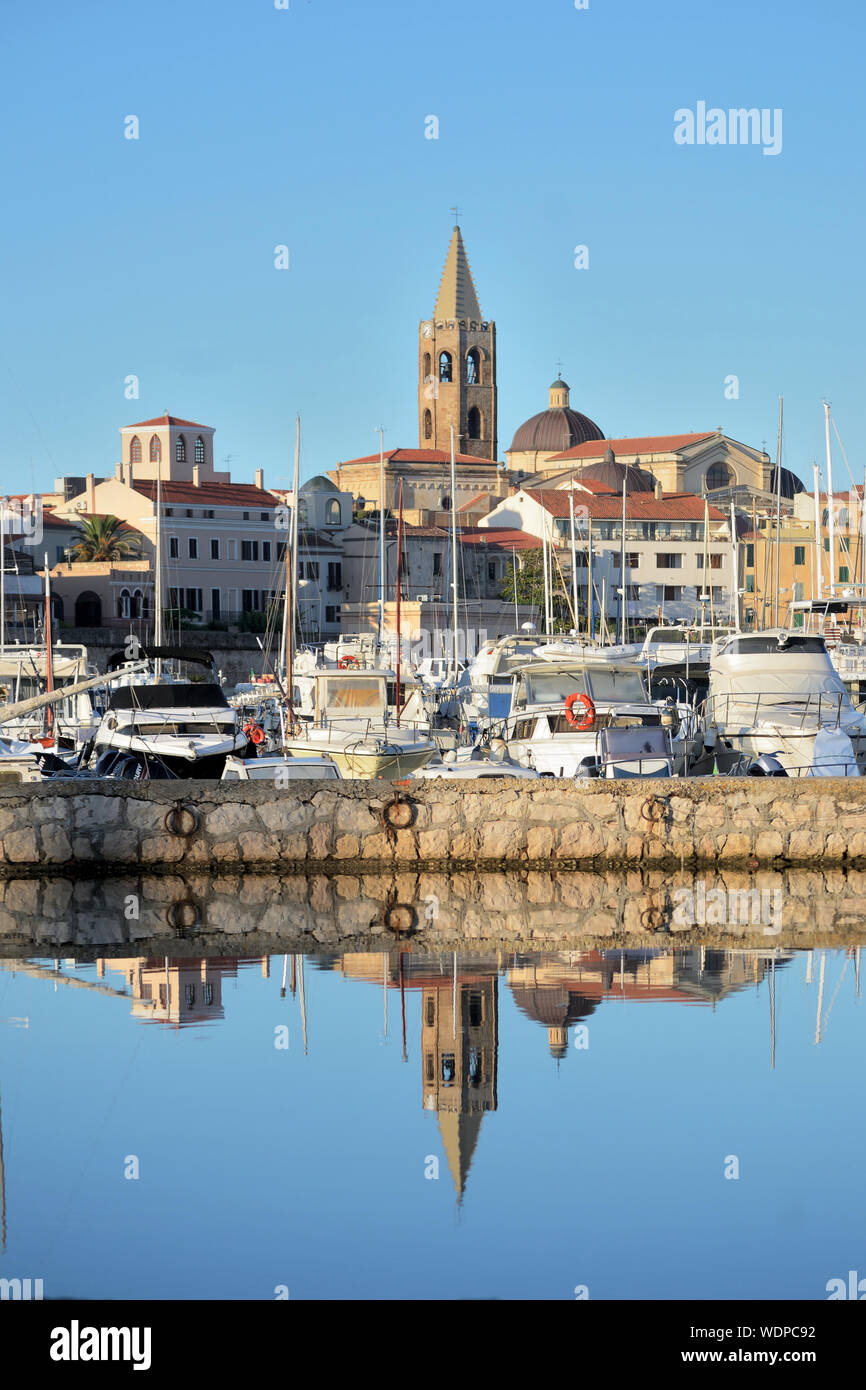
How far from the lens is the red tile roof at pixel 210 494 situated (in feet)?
309

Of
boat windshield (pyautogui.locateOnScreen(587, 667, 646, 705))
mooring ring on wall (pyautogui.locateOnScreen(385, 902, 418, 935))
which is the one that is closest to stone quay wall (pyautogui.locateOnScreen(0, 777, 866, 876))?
mooring ring on wall (pyautogui.locateOnScreen(385, 902, 418, 935))

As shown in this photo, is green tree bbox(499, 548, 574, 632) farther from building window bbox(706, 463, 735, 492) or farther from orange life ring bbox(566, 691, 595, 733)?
orange life ring bbox(566, 691, 595, 733)

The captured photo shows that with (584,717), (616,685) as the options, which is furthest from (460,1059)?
(616,685)

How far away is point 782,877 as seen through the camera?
17.9 m

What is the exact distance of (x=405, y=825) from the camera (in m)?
18.3

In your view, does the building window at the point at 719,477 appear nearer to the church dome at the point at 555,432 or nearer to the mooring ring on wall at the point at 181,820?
the church dome at the point at 555,432

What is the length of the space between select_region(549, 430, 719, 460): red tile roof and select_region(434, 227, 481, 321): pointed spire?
47.5 ft

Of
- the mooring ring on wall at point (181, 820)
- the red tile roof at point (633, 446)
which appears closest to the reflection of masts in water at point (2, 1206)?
the mooring ring on wall at point (181, 820)

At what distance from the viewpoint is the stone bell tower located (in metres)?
137

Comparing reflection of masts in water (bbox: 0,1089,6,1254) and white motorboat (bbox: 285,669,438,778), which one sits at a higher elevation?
white motorboat (bbox: 285,669,438,778)

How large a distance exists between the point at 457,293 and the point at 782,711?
377ft

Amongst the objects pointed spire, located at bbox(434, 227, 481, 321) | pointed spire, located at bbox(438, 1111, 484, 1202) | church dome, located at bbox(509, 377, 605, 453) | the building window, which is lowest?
pointed spire, located at bbox(438, 1111, 484, 1202)

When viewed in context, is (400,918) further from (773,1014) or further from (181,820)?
(773,1014)
